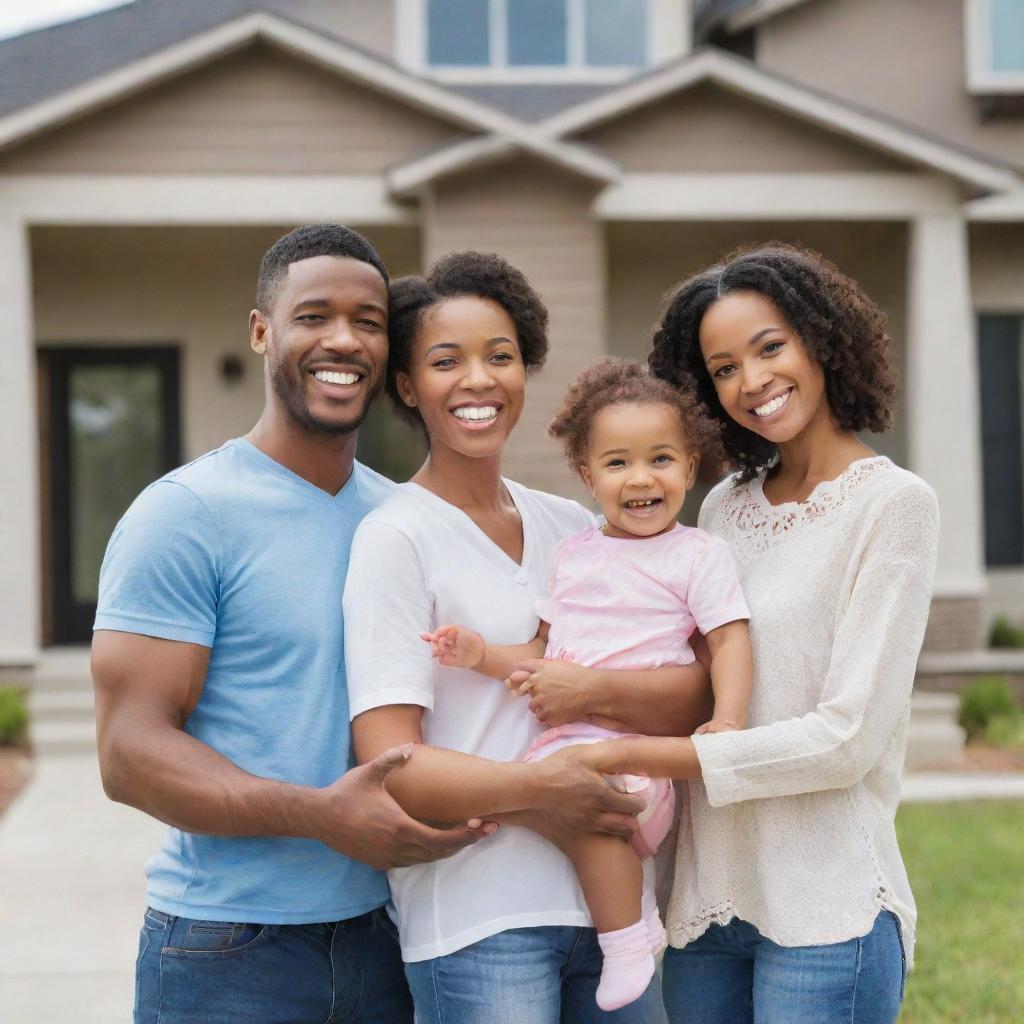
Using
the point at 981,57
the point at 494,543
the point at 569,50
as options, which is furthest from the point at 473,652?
the point at 981,57

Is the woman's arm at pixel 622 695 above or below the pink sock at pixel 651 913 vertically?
above

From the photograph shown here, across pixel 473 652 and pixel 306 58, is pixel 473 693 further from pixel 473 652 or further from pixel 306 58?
pixel 306 58

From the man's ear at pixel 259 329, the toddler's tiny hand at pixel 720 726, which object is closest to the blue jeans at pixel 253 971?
the toddler's tiny hand at pixel 720 726

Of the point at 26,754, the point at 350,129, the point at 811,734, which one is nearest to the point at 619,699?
the point at 811,734

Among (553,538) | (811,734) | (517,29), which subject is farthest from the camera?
(517,29)

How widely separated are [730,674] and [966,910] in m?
3.66

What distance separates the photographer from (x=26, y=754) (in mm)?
8641

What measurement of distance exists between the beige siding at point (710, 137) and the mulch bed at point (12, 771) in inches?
232

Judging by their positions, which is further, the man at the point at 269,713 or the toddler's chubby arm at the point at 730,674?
the toddler's chubby arm at the point at 730,674

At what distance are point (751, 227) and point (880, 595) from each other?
28.4 feet

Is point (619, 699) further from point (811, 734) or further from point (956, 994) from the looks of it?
point (956, 994)

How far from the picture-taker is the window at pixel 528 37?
11156 mm

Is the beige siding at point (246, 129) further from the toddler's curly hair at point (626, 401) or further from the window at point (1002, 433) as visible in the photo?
the toddler's curly hair at point (626, 401)

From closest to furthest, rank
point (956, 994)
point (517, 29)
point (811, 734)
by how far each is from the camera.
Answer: point (811, 734) → point (956, 994) → point (517, 29)
